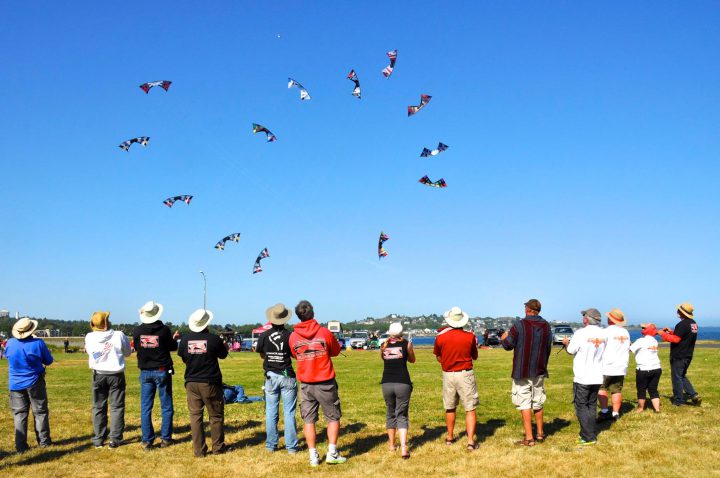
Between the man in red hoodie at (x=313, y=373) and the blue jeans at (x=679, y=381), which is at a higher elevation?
the man in red hoodie at (x=313, y=373)

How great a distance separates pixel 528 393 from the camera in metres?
9.65

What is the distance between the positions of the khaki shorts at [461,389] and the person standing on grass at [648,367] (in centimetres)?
445

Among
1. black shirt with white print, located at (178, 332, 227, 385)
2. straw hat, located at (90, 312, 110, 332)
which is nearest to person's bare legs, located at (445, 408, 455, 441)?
black shirt with white print, located at (178, 332, 227, 385)

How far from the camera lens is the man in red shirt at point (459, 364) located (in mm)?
9430

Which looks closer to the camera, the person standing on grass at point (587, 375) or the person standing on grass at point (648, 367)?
the person standing on grass at point (587, 375)

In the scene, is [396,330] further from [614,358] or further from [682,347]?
[682,347]

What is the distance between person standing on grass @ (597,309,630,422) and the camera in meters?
10.7

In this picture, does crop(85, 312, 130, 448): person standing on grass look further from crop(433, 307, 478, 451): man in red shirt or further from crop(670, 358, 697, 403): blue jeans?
crop(670, 358, 697, 403): blue jeans

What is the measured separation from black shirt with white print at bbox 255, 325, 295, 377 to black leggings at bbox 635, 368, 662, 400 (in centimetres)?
711

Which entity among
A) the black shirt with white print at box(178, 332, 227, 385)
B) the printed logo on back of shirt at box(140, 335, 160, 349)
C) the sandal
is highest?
the printed logo on back of shirt at box(140, 335, 160, 349)

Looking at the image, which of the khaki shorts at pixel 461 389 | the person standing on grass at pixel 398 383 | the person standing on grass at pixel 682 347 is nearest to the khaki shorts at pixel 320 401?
the person standing on grass at pixel 398 383

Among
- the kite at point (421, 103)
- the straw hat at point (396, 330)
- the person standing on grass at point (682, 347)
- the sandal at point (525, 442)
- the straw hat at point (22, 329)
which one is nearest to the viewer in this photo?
the straw hat at point (396, 330)

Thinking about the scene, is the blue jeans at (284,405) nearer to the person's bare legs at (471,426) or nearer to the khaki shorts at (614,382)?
the person's bare legs at (471,426)

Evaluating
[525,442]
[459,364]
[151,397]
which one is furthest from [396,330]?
[151,397]
